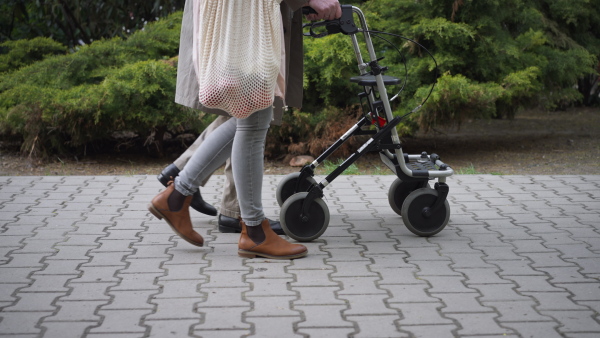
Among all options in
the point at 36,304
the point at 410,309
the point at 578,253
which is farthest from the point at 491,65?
the point at 36,304

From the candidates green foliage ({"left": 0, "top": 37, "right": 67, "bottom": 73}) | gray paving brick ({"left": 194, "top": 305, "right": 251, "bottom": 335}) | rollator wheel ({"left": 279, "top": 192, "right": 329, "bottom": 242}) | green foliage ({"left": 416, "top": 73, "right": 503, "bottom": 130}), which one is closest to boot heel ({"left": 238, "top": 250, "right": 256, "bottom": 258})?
rollator wheel ({"left": 279, "top": 192, "right": 329, "bottom": 242})

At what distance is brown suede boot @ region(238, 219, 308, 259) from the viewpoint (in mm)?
3768

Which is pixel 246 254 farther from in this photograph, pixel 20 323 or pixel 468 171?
pixel 468 171

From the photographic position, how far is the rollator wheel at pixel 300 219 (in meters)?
4.03

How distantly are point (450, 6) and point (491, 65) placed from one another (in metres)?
0.70

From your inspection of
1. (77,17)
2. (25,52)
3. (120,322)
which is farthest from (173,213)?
(77,17)

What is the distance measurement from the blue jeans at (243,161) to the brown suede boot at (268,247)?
0.08 metres

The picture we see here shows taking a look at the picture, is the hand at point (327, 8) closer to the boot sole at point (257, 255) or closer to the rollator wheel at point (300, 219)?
the rollator wheel at point (300, 219)

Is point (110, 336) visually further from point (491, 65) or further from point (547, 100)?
point (547, 100)

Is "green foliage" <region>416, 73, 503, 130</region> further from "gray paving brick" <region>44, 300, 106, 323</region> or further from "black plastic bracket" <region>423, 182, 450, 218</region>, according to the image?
"gray paving brick" <region>44, 300, 106, 323</region>

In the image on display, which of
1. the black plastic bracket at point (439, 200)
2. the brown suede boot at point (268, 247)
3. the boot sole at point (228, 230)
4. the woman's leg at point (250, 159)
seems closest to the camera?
the woman's leg at point (250, 159)

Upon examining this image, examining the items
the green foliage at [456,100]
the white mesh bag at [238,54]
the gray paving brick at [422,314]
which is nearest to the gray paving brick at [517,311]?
the gray paving brick at [422,314]

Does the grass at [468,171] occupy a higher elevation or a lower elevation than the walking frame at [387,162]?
lower

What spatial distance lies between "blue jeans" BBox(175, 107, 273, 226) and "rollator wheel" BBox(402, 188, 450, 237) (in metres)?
0.90
